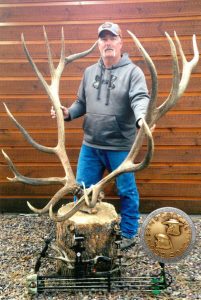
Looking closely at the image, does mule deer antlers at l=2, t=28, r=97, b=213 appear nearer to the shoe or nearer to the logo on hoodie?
the logo on hoodie

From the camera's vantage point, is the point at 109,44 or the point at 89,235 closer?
the point at 89,235

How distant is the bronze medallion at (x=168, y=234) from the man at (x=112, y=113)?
2.35 feet

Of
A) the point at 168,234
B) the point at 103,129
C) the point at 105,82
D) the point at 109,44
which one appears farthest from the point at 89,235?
the point at 109,44

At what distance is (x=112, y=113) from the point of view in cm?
333

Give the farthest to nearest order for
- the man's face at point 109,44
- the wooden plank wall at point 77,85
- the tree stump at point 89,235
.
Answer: the wooden plank wall at point 77,85 → the man's face at point 109,44 → the tree stump at point 89,235

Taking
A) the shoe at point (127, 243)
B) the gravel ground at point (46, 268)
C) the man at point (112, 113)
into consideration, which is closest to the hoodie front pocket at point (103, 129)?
the man at point (112, 113)

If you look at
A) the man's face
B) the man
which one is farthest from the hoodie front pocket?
the man's face

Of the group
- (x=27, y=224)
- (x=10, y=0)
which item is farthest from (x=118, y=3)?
(x=27, y=224)

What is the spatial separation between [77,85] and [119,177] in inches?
54.4

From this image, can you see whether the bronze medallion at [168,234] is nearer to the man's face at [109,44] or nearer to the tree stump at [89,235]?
the tree stump at [89,235]

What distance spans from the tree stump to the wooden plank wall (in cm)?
163

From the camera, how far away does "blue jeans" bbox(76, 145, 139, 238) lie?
135 inches

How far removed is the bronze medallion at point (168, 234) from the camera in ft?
8.84

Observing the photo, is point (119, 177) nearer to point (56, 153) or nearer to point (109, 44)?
point (56, 153)
